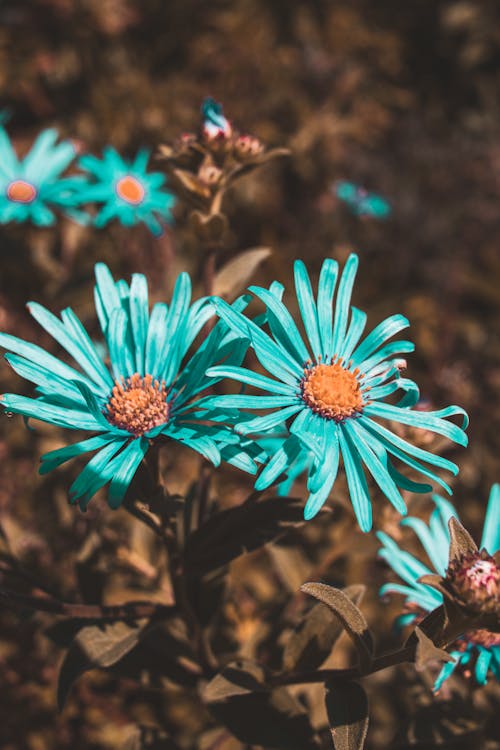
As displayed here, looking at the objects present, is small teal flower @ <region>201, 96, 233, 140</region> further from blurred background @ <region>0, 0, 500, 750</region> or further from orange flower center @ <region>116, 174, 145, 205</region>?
orange flower center @ <region>116, 174, 145, 205</region>

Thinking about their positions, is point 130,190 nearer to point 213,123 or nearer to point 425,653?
point 213,123

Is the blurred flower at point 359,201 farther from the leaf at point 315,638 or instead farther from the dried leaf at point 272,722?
the dried leaf at point 272,722

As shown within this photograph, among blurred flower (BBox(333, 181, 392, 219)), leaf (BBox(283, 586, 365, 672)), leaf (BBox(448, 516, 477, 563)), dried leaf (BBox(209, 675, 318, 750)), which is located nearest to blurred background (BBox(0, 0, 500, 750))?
blurred flower (BBox(333, 181, 392, 219))

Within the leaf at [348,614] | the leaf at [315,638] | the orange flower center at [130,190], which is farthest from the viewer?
the orange flower center at [130,190]

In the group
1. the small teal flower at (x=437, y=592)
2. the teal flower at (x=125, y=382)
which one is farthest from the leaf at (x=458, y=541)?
the teal flower at (x=125, y=382)

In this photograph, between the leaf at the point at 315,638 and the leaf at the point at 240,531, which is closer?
the leaf at the point at 240,531

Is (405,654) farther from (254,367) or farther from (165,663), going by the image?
(254,367)

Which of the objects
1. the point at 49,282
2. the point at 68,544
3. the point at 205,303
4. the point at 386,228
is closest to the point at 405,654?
the point at 205,303
